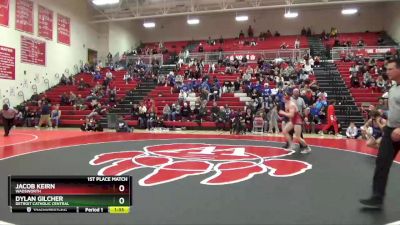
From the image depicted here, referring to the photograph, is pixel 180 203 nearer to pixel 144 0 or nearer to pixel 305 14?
pixel 144 0

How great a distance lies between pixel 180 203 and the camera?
377cm

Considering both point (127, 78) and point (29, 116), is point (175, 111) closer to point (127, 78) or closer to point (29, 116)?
point (127, 78)

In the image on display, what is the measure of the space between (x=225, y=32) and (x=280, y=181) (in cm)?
2766

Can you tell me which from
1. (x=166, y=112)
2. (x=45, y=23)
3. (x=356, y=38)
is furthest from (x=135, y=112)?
(x=356, y=38)

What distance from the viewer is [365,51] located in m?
21.1

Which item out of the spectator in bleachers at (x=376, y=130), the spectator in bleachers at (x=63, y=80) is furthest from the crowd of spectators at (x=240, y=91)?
the spectator in bleachers at (x=63, y=80)

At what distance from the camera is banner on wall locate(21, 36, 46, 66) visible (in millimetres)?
19875

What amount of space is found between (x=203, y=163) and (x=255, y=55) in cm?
1773

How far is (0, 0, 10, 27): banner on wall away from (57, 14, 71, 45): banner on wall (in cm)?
435

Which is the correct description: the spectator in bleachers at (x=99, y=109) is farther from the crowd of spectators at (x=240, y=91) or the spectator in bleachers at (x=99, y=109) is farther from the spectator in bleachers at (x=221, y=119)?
the spectator in bleachers at (x=221, y=119)

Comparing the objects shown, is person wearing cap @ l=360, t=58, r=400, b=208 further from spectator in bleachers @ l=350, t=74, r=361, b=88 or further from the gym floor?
spectator in bleachers @ l=350, t=74, r=361, b=88

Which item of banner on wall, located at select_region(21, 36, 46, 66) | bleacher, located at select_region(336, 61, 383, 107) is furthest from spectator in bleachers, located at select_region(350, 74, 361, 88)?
banner on wall, located at select_region(21, 36, 46, 66)

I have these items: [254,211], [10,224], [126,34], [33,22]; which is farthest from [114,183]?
[126,34]
